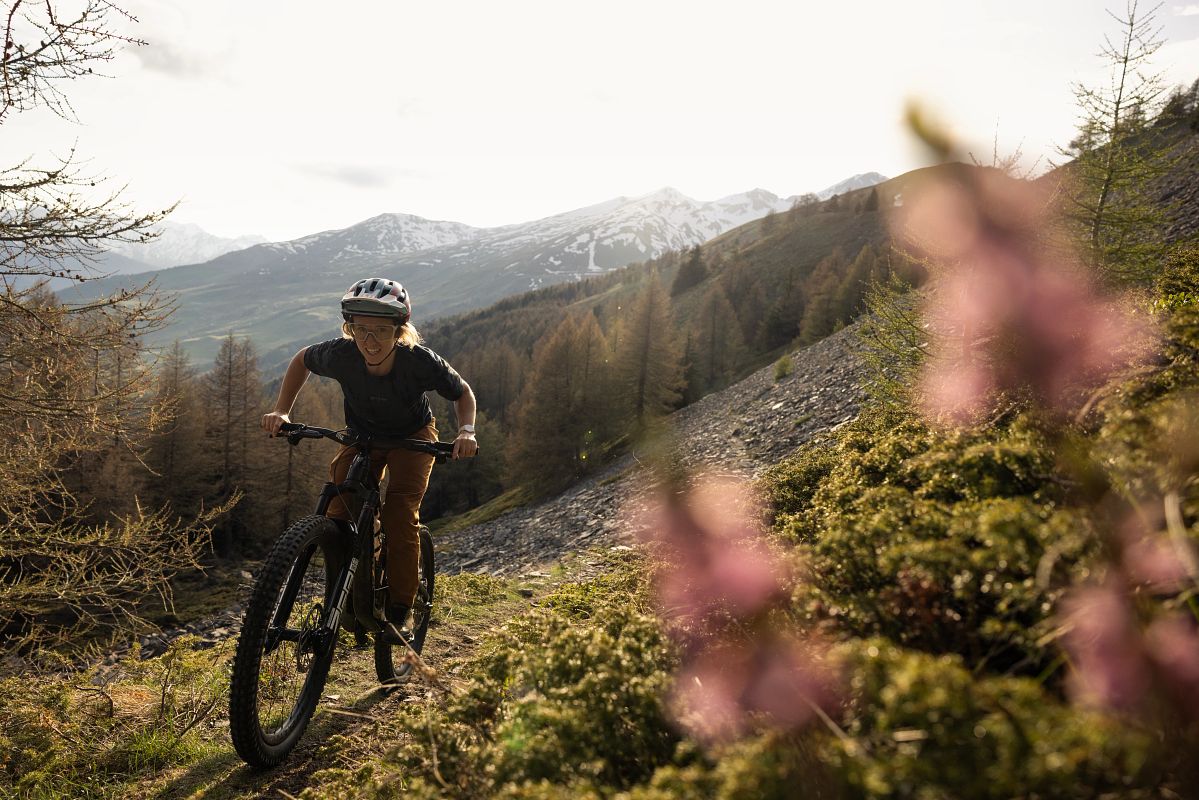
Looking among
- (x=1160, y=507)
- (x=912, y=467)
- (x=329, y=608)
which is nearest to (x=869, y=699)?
(x=1160, y=507)

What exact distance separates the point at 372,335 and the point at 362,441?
34.8 inches

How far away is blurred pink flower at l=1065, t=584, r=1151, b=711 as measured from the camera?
1401mm

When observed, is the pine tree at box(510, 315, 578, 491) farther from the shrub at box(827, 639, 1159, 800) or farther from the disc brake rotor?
the shrub at box(827, 639, 1159, 800)

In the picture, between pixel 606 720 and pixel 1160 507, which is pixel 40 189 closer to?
pixel 606 720

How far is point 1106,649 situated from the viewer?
1.48 m

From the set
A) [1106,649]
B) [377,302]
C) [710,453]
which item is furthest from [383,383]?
[710,453]

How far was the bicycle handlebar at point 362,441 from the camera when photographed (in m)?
4.45

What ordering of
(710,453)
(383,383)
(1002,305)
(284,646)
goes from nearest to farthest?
(284,646), (383,383), (1002,305), (710,453)

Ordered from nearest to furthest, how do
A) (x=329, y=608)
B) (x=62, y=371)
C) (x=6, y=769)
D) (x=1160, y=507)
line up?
(x=1160, y=507)
(x=6, y=769)
(x=329, y=608)
(x=62, y=371)

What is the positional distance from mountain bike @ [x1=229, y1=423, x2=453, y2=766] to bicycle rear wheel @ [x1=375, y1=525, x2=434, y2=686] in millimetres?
39

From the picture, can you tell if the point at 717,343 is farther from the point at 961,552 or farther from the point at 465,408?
the point at 961,552

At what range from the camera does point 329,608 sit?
13.7ft

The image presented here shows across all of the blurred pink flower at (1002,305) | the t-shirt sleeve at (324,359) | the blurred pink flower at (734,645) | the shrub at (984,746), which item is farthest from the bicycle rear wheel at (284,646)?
the blurred pink flower at (1002,305)

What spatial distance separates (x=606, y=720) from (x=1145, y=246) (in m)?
14.2
